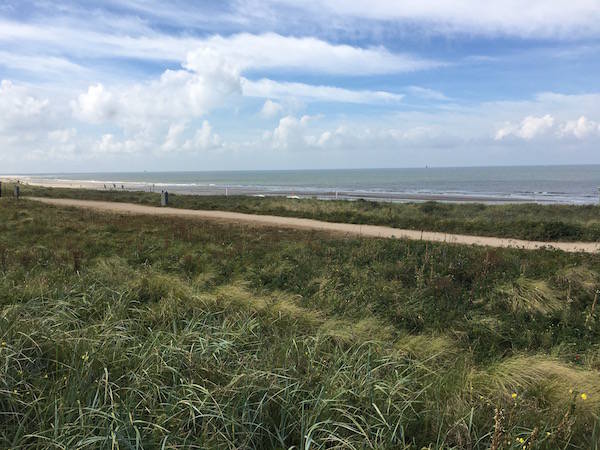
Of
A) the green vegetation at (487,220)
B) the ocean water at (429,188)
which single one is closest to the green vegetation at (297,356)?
the green vegetation at (487,220)

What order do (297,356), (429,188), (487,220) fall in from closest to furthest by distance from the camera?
1. (297,356)
2. (487,220)
3. (429,188)

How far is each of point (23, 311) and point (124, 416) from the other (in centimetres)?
248

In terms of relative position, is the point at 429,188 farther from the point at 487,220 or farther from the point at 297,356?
the point at 297,356

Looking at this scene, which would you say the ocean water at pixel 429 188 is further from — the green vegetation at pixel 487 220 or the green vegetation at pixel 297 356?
the green vegetation at pixel 297 356

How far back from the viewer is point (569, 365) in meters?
4.23

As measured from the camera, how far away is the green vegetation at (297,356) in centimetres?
282

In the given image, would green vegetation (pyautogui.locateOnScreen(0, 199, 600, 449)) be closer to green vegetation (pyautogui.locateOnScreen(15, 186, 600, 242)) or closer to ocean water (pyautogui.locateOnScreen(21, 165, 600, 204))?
green vegetation (pyautogui.locateOnScreen(15, 186, 600, 242))

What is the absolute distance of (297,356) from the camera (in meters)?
3.91

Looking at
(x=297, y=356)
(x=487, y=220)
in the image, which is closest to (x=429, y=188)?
(x=487, y=220)

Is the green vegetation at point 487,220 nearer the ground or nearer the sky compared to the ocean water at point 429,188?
nearer the ground

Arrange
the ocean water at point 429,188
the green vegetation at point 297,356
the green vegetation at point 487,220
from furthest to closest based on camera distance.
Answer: the ocean water at point 429,188 → the green vegetation at point 487,220 → the green vegetation at point 297,356

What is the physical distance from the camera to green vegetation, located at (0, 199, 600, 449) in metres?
2.82

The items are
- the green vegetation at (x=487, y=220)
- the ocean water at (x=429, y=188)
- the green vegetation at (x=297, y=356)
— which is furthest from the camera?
the ocean water at (x=429, y=188)

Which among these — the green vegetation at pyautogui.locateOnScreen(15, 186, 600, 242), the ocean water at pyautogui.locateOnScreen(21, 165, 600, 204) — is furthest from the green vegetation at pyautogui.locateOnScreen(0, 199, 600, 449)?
the ocean water at pyautogui.locateOnScreen(21, 165, 600, 204)
